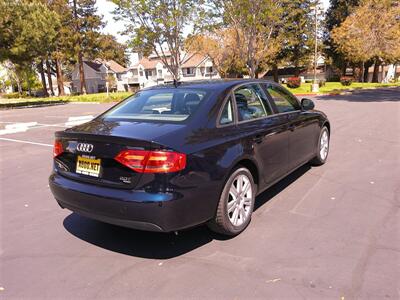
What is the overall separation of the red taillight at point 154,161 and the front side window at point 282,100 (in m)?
2.22

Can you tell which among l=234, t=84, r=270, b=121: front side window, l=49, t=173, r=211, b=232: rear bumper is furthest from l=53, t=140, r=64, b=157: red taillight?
l=234, t=84, r=270, b=121: front side window

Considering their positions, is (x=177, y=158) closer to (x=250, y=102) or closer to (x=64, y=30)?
(x=250, y=102)

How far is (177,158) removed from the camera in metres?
3.14

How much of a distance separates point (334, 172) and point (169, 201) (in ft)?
12.7

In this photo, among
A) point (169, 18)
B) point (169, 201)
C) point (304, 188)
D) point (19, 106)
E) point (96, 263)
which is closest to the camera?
point (169, 201)

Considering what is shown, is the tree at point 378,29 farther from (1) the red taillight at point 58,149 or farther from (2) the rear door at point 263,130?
(1) the red taillight at point 58,149

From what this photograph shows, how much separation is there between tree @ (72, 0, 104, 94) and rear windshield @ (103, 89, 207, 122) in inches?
1863

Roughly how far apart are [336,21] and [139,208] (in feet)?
173

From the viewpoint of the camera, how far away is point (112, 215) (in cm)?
328

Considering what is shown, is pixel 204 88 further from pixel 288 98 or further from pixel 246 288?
pixel 246 288

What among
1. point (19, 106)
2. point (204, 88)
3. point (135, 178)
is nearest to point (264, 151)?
point (204, 88)

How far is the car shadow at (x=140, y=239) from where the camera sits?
143 inches

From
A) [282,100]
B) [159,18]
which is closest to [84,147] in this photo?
[282,100]

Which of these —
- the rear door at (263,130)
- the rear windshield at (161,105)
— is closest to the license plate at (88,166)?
the rear windshield at (161,105)
